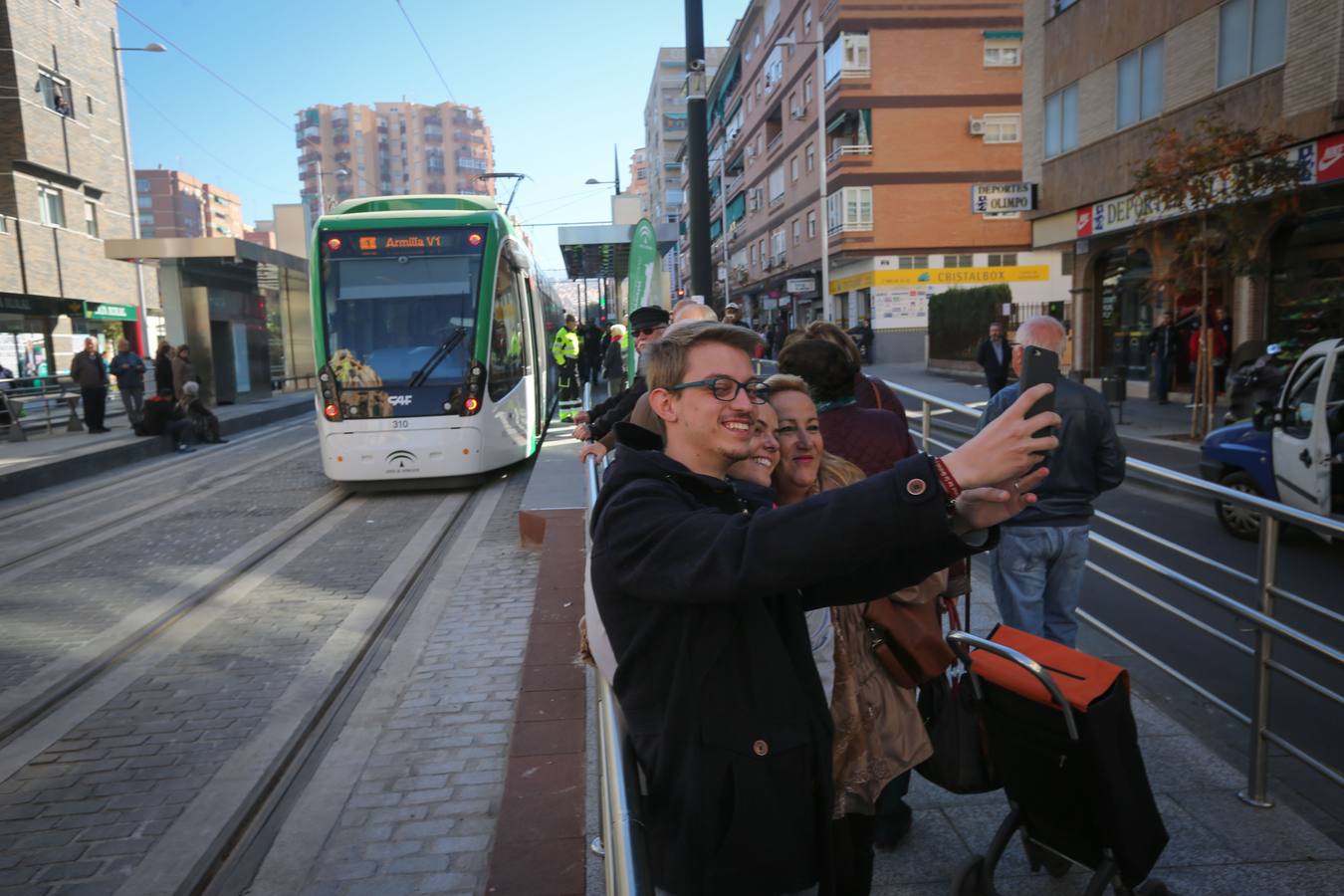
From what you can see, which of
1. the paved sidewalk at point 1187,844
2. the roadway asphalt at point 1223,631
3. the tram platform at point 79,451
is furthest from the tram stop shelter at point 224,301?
the paved sidewalk at point 1187,844

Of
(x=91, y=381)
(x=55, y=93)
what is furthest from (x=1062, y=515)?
(x=55, y=93)

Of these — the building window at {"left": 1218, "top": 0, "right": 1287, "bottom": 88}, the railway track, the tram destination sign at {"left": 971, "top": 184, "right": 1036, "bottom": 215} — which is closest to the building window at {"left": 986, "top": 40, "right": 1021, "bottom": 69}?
the tram destination sign at {"left": 971, "top": 184, "right": 1036, "bottom": 215}

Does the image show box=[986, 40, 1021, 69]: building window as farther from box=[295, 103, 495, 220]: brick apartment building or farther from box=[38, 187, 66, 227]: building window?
box=[295, 103, 495, 220]: brick apartment building

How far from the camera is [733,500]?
2057mm

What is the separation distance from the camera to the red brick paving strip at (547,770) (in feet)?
11.1

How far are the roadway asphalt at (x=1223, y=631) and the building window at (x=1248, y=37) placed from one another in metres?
9.43

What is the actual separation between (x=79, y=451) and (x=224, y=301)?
9.90 m

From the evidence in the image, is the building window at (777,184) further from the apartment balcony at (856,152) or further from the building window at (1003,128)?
the building window at (1003,128)

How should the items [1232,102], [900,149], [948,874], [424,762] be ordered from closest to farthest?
[948,874] < [424,762] < [1232,102] < [900,149]

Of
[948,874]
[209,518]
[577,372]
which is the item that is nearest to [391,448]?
[209,518]

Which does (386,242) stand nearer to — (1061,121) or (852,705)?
(852,705)

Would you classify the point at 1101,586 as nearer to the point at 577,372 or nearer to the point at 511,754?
the point at 511,754

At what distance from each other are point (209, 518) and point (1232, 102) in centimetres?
1729

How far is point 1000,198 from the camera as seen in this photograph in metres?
21.8
